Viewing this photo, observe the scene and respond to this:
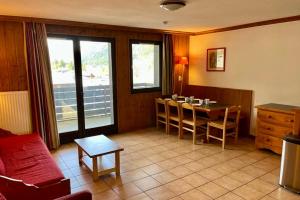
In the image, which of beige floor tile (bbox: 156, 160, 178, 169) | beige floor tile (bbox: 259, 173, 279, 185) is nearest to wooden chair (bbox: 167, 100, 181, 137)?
beige floor tile (bbox: 156, 160, 178, 169)

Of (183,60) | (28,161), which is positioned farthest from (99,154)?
(183,60)

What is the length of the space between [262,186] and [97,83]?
11.2ft

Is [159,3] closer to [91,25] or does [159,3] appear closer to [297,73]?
[91,25]

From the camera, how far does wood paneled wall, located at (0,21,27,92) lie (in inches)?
144

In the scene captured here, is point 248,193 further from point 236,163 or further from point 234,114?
point 234,114

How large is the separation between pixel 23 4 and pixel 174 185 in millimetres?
3001

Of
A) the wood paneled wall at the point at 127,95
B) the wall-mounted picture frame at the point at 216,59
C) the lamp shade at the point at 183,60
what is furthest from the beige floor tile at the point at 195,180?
the lamp shade at the point at 183,60

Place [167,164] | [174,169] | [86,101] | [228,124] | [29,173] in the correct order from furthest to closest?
[86,101]
[228,124]
[167,164]
[174,169]
[29,173]

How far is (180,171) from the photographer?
320 cm

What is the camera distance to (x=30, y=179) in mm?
2227

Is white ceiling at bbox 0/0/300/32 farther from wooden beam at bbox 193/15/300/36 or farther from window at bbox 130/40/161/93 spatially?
window at bbox 130/40/161/93

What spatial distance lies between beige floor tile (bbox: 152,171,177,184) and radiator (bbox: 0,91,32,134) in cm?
243

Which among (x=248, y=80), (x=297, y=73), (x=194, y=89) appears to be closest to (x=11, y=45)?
(x=194, y=89)

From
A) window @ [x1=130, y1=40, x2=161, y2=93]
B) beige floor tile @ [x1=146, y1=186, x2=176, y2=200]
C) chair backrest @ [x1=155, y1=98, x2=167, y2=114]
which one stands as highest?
window @ [x1=130, y1=40, x2=161, y2=93]
